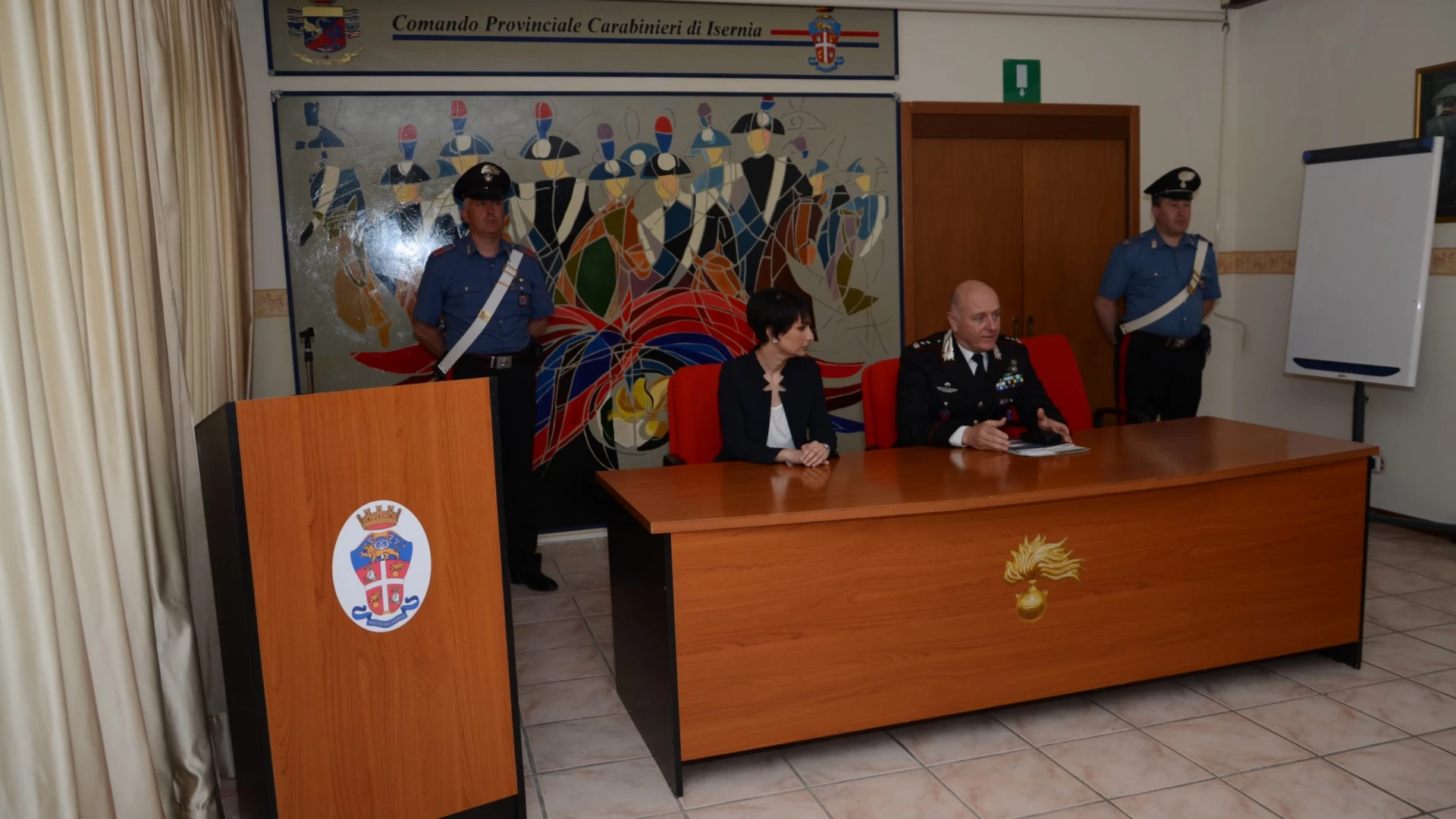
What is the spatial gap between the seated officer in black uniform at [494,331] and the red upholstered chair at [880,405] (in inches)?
61.2

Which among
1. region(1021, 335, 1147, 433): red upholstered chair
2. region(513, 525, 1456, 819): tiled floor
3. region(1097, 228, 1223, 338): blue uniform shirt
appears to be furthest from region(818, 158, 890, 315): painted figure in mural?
region(513, 525, 1456, 819): tiled floor

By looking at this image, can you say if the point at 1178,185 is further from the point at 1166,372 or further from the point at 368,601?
the point at 368,601

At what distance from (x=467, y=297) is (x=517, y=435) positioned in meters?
0.64

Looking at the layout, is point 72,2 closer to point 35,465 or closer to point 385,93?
point 35,465

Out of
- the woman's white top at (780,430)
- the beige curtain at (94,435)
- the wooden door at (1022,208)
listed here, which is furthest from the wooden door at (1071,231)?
the beige curtain at (94,435)

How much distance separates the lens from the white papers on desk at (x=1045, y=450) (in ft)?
10.7

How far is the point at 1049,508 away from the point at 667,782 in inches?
51.0

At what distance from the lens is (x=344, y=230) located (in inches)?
186

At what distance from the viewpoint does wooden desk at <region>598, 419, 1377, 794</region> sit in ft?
8.54

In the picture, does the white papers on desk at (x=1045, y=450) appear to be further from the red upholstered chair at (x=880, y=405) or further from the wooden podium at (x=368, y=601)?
the wooden podium at (x=368, y=601)

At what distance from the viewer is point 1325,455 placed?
3104 mm

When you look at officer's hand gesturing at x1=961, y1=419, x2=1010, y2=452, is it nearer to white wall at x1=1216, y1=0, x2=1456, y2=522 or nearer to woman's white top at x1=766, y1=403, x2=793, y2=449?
woman's white top at x1=766, y1=403, x2=793, y2=449

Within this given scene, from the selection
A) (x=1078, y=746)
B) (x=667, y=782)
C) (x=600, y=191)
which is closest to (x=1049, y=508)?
(x=1078, y=746)

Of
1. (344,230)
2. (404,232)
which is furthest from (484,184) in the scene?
(344,230)
